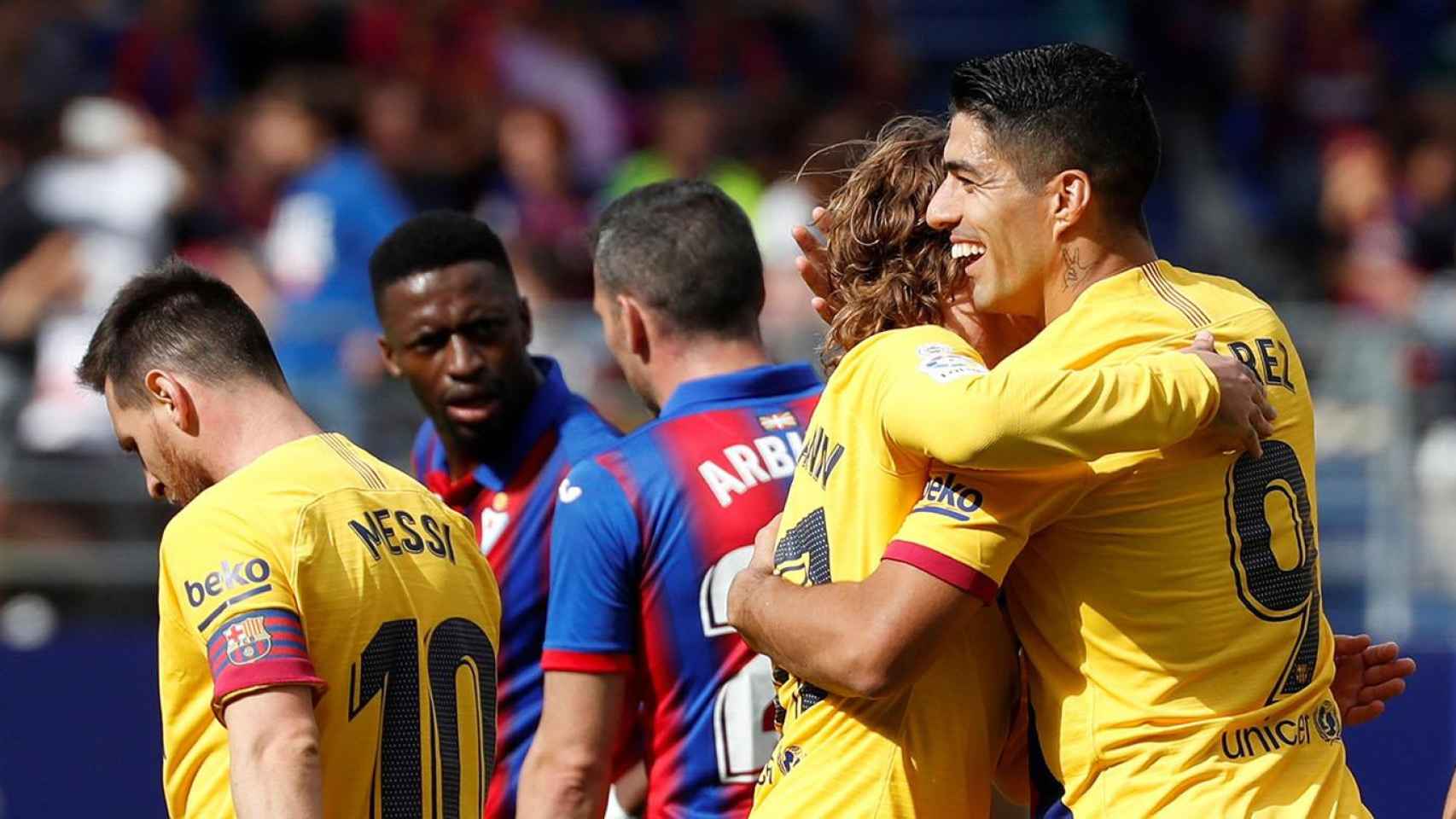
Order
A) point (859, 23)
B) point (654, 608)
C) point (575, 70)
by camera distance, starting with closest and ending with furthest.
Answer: point (654, 608)
point (575, 70)
point (859, 23)

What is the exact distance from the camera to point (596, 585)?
4.35 m

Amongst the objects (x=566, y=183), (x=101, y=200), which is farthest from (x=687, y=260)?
(x=101, y=200)

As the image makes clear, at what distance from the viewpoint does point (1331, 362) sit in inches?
389

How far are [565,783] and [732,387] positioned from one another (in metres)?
0.99

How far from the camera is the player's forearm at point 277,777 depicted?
128 inches

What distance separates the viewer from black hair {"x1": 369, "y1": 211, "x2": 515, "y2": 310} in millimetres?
5340

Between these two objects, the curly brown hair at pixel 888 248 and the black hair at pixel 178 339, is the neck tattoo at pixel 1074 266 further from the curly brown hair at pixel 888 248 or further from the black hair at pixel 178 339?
the black hair at pixel 178 339

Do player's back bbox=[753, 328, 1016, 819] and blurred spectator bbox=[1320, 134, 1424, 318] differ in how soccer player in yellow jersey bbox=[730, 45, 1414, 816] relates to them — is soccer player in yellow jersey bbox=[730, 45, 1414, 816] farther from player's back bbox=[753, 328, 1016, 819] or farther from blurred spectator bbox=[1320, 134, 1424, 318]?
blurred spectator bbox=[1320, 134, 1424, 318]

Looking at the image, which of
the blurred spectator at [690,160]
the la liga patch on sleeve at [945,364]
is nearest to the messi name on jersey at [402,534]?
the la liga patch on sleeve at [945,364]

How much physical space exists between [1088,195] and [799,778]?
1111 mm

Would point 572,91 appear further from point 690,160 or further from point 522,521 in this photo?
point 522,521

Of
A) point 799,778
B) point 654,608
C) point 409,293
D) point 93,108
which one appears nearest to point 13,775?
point 93,108

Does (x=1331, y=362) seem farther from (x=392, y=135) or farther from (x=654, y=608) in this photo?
(x=654, y=608)

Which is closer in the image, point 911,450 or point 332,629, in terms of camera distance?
point 911,450
